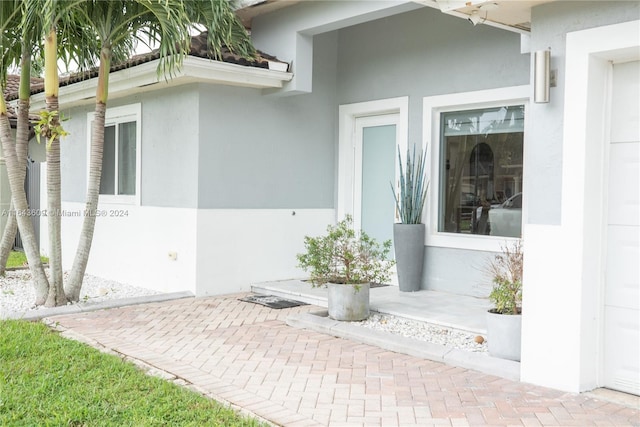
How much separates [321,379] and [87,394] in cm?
204

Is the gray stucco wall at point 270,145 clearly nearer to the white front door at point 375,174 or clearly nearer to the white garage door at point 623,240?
the white front door at point 375,174

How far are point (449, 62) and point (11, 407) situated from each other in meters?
7.39

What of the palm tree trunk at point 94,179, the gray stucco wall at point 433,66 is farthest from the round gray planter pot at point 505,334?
the palm tree trunk at point 94,179

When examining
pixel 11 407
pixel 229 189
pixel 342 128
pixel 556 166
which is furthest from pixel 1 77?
pixel 556 166

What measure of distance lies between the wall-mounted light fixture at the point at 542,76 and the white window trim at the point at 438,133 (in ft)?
10.2

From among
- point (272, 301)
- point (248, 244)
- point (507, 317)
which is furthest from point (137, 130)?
point (507, 317)

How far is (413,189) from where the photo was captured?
9383 mm

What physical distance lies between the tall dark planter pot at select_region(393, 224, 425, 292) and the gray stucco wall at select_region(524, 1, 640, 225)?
12.5 feet

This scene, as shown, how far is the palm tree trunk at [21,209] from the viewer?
8.41 m

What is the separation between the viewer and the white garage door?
4988mm

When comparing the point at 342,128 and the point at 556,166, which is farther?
the point at 342,128

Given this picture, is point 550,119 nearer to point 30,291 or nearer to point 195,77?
point 195,77

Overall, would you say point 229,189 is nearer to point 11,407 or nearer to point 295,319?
point 295,319

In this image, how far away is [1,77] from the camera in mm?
9578
